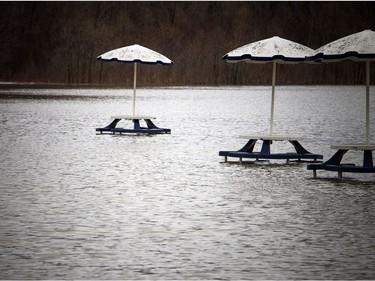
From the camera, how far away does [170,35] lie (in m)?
116

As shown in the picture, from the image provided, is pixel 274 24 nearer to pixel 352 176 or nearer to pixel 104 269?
pixel 352 176

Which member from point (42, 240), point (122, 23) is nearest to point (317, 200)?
point (42, 240)

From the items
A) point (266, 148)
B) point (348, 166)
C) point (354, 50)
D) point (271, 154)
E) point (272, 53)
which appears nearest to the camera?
point (348, 166)

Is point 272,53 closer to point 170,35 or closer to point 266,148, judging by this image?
point 266,148

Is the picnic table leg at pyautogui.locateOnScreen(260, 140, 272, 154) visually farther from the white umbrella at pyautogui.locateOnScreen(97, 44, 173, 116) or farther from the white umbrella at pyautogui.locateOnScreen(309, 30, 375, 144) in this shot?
the white umbrella at pyautogui.locateOnScreen(97, 44, 173, 116)

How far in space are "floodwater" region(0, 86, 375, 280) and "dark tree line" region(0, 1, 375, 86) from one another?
8304cm

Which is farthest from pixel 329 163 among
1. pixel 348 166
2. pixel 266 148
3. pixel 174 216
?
pixel 174 216

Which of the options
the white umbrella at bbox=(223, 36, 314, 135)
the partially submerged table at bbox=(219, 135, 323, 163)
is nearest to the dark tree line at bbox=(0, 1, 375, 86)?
the white umbrella at bbox=(223, 36, 314, 135)

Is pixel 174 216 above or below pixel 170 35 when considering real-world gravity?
below

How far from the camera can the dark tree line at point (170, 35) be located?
346ft

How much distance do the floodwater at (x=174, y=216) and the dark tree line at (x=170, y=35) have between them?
8304 centimetres

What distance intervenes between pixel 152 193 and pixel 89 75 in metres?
94.1

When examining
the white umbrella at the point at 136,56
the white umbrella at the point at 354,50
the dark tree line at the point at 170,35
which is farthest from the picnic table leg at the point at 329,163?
the dark tree line at the point at 170,35

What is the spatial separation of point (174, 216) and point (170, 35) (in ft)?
347
